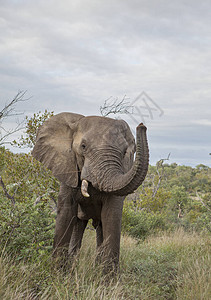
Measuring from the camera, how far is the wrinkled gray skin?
4977 millimetres

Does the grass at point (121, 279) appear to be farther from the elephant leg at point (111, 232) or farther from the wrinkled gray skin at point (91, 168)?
the wrinkled gray skin at point (91, 168)

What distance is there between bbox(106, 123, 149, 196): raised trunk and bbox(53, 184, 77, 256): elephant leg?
1.13 m

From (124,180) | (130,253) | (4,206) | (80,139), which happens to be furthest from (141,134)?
(130,253)

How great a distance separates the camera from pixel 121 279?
18.6 ft

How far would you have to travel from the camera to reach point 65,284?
4773 millimetres

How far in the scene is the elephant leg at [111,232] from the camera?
534 cm

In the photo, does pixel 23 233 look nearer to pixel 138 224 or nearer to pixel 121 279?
pixel 121 279

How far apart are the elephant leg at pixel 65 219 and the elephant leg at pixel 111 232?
1.88 feet

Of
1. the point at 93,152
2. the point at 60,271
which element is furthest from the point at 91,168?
the point at 60,271

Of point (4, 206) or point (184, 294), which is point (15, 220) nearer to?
point (4, 206)

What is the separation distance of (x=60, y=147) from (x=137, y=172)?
178 cm

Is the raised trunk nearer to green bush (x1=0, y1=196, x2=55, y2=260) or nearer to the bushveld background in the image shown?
the bushveld background

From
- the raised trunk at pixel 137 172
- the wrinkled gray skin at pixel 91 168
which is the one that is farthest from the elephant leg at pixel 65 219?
the raised trunk at pixel 137 172

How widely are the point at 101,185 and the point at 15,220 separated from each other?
163 cm
